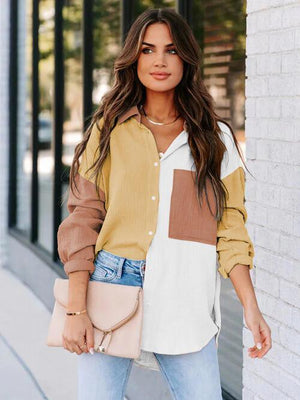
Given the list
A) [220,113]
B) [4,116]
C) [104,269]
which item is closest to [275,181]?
[104,269]

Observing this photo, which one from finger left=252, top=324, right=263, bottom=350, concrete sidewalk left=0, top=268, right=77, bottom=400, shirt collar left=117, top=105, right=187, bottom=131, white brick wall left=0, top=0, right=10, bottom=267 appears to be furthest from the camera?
white brick wall left=0, top=0, right=10, bottom=267

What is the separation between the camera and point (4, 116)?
8.34 meters

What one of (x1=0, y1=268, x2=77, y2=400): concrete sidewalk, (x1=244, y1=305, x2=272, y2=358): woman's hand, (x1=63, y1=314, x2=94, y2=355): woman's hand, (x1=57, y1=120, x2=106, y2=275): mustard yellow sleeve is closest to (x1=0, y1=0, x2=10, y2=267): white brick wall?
(x1=0, y1=268, x2=77, y2=400): concrete sidewalk

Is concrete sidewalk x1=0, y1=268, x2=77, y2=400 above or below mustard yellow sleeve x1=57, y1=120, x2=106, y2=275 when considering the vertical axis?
below

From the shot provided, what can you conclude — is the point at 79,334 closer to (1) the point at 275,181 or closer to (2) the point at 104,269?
(2) the point at 104,269

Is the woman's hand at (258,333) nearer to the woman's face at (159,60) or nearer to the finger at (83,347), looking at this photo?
the finger at (83,347)

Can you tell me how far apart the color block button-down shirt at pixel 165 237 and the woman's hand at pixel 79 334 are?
0.15m

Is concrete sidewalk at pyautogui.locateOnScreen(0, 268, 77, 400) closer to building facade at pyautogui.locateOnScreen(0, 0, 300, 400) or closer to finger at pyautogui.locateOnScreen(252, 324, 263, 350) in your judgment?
building facade at pyautogui.locateOnScreen(0, 0, 300, 400)

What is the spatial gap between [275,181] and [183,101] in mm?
651

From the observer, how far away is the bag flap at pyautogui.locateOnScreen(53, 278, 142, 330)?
7.97 ft

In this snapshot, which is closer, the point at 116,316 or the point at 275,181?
the point at 116,316

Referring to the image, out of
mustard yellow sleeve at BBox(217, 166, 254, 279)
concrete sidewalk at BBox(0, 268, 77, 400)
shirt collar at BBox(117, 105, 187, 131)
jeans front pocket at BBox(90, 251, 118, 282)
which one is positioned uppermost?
shirt collar at BBox(117, 105, 187, 131)

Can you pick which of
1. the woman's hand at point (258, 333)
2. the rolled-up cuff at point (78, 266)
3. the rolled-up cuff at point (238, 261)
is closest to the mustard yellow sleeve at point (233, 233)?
the rolled-up cuff at point (238, 261)

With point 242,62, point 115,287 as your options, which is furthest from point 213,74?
point 115,287
